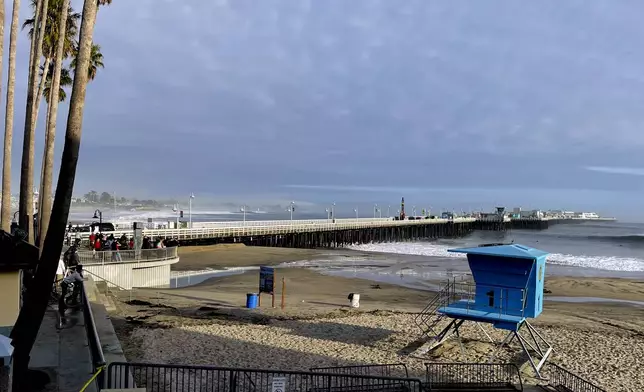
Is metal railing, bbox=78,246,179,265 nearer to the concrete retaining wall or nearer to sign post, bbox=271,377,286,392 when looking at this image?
the concrete retaining wall

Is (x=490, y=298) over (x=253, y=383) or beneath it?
over

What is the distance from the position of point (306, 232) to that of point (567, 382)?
58908mm

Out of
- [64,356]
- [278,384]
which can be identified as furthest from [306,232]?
[278,384]

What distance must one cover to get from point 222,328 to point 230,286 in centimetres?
1349

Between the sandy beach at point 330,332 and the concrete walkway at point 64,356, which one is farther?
the sandy beach at point 330,332

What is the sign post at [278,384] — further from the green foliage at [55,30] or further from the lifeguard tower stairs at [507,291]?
the green foliage at [55,30]

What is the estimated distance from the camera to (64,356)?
1109 cm

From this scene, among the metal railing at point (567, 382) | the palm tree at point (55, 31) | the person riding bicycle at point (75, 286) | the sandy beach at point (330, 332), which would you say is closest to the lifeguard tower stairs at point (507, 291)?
the metal railing at point (567, 382)

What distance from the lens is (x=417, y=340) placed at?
55.1 ft

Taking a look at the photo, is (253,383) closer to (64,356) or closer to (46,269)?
(64,356)

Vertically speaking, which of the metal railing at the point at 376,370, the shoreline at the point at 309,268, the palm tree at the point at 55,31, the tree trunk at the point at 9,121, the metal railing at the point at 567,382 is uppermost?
the palm tree at the point at 55,31

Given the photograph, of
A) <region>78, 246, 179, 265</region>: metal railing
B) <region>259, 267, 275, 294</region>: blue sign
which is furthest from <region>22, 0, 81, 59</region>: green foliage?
<region>259, 267, 275, 294</region>: blue sign

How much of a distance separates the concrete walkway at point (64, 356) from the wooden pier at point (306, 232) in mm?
24511

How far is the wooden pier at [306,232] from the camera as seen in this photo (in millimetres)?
54175
